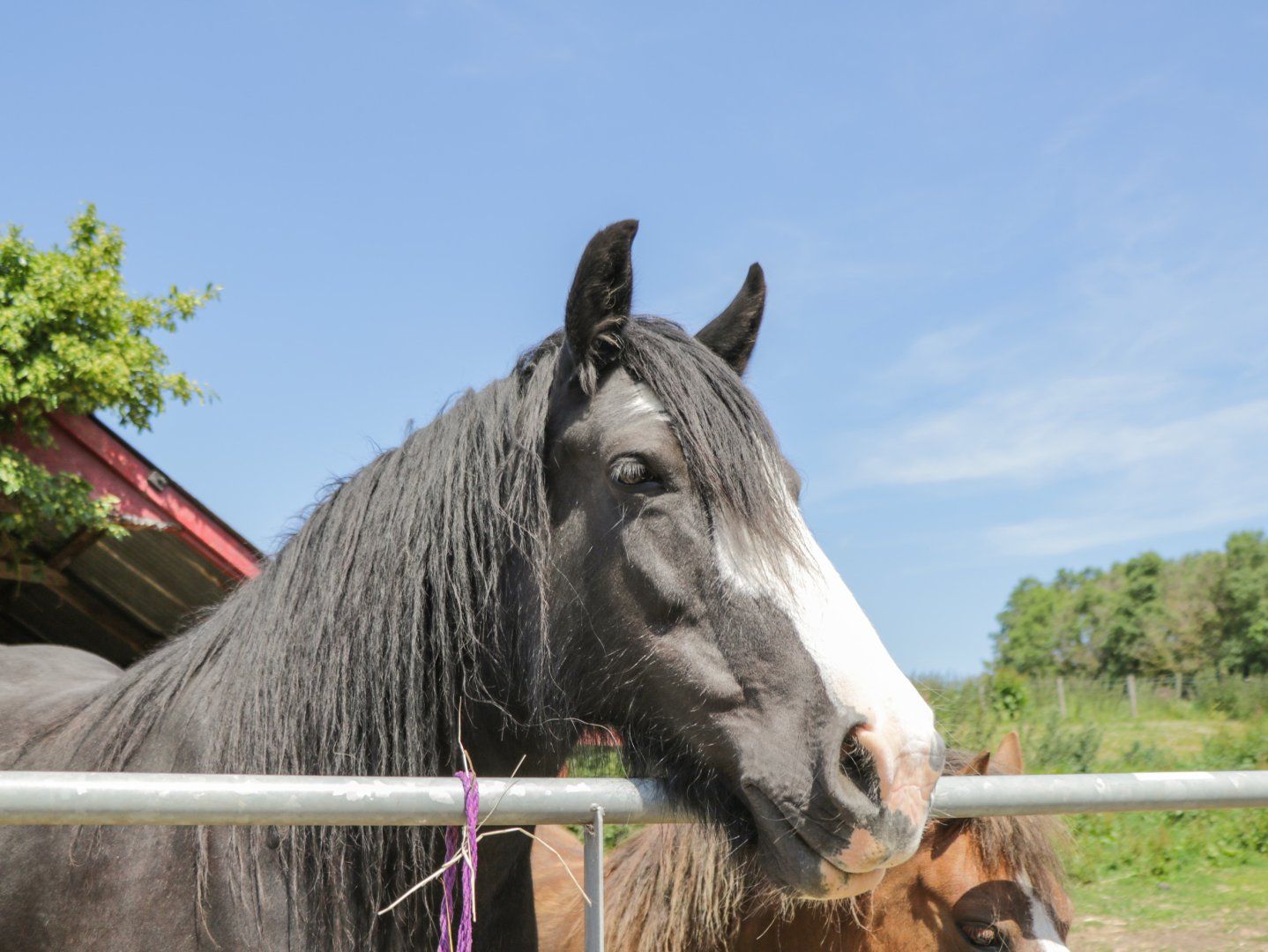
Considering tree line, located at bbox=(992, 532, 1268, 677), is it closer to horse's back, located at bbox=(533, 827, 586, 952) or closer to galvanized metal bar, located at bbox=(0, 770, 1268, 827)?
horse's back, located at bbox=(533, 827, 586, 952)

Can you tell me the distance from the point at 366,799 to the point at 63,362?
20.1 feet

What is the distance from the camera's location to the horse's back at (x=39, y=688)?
2.29 m

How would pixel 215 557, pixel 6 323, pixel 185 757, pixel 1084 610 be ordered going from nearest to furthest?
pixel 185 757
pixel 6 323
pixel 215 557
pixel 1084 610

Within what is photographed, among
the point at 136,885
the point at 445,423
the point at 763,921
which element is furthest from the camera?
the point at 763,921

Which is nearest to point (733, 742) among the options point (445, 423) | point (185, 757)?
point (445, 423)

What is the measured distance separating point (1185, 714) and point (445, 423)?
25.0m

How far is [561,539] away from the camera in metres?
1.85

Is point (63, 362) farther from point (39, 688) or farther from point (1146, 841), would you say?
point (1146, 841)

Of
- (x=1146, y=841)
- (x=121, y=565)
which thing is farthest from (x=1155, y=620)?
(x=121, y=565)

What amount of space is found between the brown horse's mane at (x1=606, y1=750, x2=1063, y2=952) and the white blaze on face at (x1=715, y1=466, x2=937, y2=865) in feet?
3.29

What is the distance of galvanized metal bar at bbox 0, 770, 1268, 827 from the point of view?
114cm

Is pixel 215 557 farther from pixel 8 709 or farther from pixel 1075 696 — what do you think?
pixel 1075 696

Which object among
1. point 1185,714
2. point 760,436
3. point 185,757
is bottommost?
point 1185,714

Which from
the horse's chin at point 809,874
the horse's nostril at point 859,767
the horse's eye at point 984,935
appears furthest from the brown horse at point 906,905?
the horse's nostril at point 859,767
